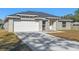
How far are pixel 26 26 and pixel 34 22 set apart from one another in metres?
0.59

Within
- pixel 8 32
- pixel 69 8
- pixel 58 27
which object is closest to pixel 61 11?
pixel 69 8

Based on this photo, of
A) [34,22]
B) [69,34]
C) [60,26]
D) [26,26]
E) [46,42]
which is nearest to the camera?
[46,42]

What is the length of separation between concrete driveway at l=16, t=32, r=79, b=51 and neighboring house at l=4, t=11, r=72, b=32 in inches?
21.2

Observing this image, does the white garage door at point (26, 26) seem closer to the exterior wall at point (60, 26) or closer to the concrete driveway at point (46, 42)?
the concrete driveway at point (46, 42)

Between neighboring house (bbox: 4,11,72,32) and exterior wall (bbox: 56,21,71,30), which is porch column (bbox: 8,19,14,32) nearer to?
neighboring house (bbox: 4,11,72,32)

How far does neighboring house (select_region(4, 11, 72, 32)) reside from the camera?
405 inches

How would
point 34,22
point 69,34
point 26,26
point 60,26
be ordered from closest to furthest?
point 69,34 < point 60,26 < point 34,22 < point 26,26

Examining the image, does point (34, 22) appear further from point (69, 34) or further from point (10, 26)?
point (69, 34)

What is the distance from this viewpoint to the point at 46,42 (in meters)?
10.0

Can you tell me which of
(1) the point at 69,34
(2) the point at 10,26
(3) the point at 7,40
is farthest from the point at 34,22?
(1) the point at 69,34

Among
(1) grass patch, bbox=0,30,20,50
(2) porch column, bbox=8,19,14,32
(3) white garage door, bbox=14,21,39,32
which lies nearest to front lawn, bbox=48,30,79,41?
(3) white garage door, bbox=14,21,39,32

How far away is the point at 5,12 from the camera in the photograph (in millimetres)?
9688

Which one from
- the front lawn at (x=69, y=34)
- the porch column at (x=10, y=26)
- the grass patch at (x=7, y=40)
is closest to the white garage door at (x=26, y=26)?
the porch column at (x=10, y=26)
